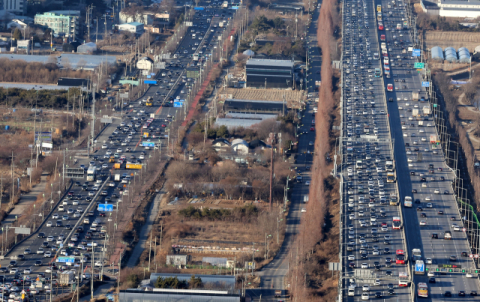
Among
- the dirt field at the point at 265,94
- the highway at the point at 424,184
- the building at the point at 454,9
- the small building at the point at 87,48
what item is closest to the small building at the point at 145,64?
the small building at the point at 87,48

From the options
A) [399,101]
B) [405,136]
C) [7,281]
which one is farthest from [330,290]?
[399,101]

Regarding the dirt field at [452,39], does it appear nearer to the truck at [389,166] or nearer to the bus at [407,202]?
the truck at [389,166]

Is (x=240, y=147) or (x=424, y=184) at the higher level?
(x=240, y=147)

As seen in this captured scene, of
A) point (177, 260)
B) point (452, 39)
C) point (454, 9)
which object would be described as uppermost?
point (454, 9)

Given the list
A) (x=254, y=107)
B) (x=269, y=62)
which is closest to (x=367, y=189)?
(x=254, y=107)

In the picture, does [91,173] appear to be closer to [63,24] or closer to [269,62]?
[269,62]

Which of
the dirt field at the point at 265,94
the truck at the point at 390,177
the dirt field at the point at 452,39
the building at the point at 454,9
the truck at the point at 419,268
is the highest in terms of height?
the building at the point at 454,9
